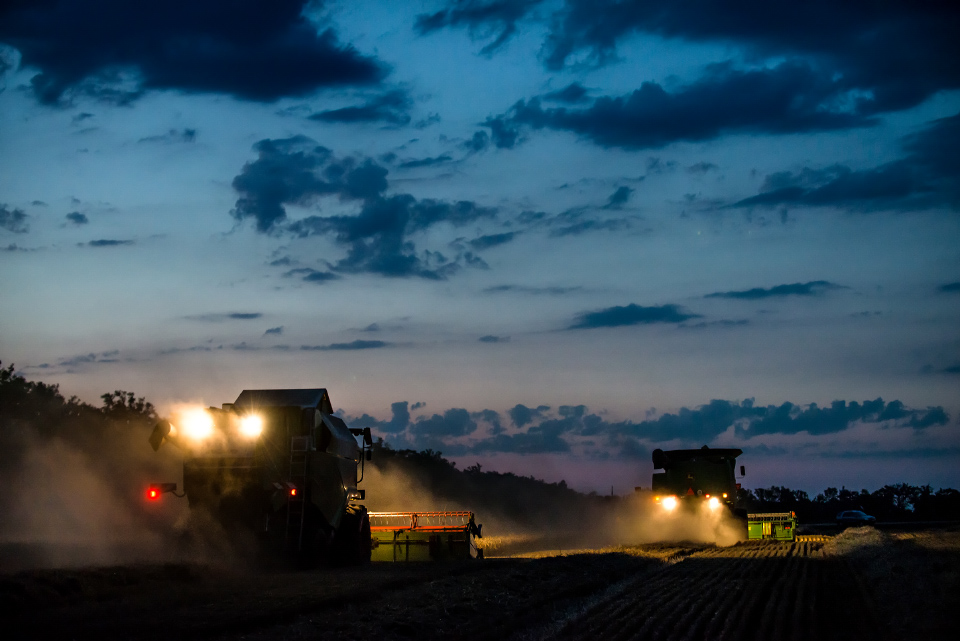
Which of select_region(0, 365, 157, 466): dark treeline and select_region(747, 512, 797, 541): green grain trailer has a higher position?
select_region(0, 365, 157, 466): dark treeline

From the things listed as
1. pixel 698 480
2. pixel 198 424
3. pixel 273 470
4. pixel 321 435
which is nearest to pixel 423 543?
pixel 321 435

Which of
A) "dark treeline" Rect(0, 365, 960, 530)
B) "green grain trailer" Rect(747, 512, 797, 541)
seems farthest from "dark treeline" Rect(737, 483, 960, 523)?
"green grain trailer" Rect(747, 512, 797, 541)

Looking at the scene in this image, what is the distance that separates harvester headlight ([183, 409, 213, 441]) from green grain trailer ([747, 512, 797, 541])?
31481 millimetres

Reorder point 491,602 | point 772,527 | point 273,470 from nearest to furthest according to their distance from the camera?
point 491,602 < point 273,470 < point 772,527

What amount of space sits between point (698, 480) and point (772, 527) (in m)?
7.47

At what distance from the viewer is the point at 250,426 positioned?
23656 millimetres

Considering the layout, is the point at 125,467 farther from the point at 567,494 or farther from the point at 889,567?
the point at 567,494

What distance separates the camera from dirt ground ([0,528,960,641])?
1391cm

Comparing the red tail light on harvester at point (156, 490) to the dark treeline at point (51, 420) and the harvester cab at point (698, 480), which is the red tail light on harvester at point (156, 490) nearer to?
the dark treeline at point (51, 420)

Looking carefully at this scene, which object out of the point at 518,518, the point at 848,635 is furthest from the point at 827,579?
the point at 518,518

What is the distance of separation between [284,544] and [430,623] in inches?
365

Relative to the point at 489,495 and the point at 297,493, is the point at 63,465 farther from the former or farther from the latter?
the point at 489,495

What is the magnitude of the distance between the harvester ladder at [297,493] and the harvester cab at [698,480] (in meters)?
22.7

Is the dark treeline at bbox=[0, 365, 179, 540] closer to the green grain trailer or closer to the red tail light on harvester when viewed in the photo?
the red tail light on harvester
